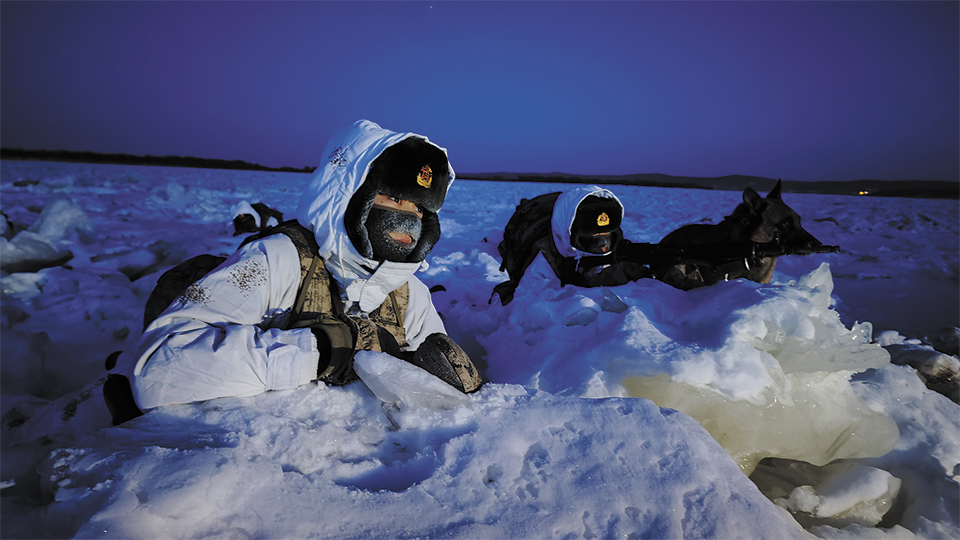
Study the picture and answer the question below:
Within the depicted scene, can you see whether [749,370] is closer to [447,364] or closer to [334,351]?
[447,364]

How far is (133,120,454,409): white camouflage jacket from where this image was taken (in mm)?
1271

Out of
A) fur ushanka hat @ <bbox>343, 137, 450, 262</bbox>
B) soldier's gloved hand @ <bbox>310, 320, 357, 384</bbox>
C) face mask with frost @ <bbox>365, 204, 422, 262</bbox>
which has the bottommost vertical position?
soldier's gloved hand @ <bbox>310, 320, 357, 384</bbox>

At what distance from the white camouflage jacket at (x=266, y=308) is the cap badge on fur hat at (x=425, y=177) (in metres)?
0.16

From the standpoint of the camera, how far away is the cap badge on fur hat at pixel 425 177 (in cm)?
184

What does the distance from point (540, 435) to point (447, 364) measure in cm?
57

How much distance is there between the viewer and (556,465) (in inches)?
48.5

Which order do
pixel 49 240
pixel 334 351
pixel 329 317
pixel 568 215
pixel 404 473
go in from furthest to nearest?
pixel 49 240 < pixel 568 215 < pixel 329 317 < pixel 334 351 < pixel 404 473

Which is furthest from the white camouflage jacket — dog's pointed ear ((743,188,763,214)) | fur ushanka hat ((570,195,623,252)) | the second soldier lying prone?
dog's pointed ear ((743,188,763,214))

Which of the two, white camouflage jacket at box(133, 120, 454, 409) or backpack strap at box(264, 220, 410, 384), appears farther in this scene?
backpack strap at box(264, 220, 410, 384)

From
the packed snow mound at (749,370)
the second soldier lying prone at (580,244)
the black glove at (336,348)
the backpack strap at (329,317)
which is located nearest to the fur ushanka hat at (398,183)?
the backpack strap at (329,317)

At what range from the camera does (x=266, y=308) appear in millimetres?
1623

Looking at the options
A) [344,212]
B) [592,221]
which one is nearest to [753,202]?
[592,221]

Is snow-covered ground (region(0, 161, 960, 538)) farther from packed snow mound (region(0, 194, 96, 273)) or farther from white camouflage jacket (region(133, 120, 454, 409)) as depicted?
packed snow mound (region(0, 194, 96, 273))

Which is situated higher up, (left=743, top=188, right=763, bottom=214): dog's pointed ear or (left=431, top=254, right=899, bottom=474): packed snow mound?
(left=743, top=188, right=763, bottom=214): dog's pointed ear
